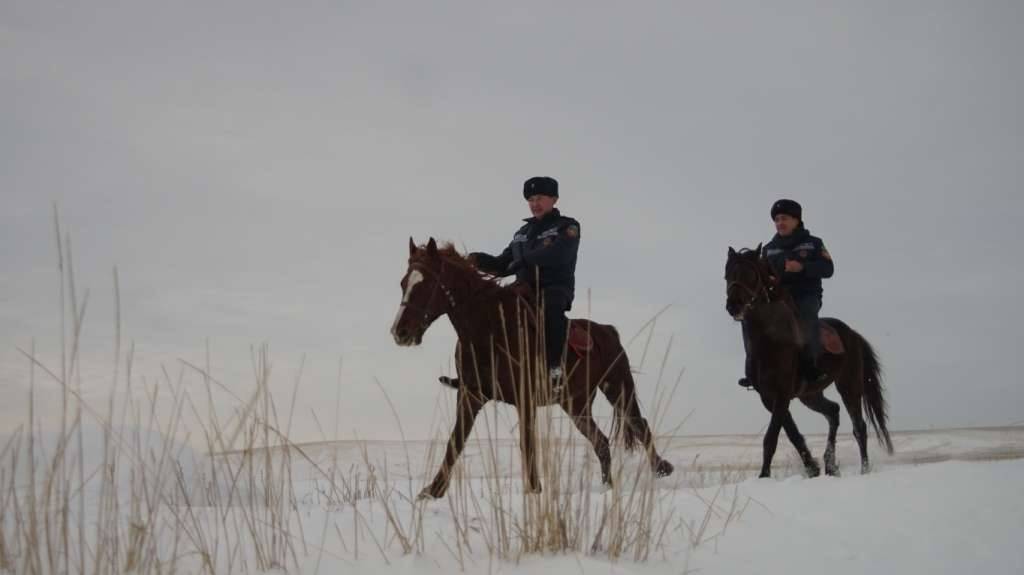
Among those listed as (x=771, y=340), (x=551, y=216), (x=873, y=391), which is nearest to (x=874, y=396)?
(x=873, y=391)

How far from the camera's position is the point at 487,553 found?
10.6ft

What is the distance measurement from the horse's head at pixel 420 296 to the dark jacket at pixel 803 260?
13.3 feet

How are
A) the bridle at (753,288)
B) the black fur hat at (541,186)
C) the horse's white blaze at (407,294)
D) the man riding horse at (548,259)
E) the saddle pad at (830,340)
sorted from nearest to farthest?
the horse's white blaze at (407,294) → the man riding horse at (548,259) → the black fur hat at (541,186) → the bridle at (753,288) → the saddle pad at (830,340)

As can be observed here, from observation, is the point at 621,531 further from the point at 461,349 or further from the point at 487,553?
the point at 461,349

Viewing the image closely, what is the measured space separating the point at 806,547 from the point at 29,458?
3332mm

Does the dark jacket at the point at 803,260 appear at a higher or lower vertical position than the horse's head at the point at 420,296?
higher

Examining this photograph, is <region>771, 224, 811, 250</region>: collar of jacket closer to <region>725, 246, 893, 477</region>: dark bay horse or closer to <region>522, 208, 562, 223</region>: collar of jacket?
<region>725, 246, 893, 477</region>: dark bay horse

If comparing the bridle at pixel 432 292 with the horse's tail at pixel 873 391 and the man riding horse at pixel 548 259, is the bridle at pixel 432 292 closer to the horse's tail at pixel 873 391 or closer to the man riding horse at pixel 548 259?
the man riding horse at pixel 548 259

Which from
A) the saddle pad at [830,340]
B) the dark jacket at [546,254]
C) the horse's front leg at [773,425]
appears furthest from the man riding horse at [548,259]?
the saddle pad at [830,340]

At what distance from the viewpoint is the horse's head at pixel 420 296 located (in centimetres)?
543

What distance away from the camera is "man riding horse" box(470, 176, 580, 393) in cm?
622

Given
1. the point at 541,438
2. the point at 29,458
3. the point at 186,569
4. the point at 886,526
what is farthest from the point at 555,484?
the point at 886,526

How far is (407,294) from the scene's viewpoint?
18.0ft

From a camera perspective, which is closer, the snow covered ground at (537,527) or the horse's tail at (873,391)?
the snow covered ground at (537,527)
